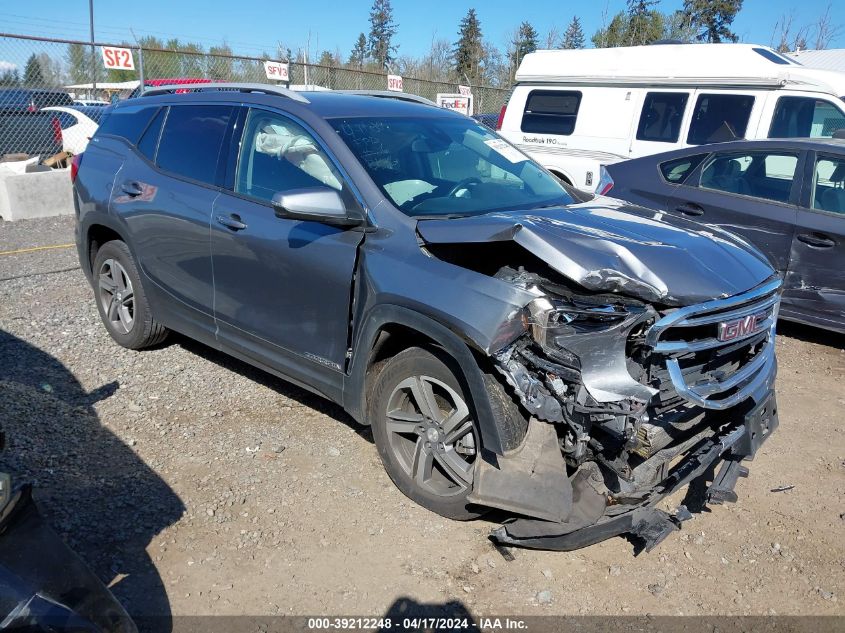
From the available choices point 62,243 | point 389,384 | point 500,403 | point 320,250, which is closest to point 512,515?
point 500,403

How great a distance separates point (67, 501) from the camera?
11.2 feet

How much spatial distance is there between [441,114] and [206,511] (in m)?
2.77

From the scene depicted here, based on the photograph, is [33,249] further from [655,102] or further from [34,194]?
[655,102]

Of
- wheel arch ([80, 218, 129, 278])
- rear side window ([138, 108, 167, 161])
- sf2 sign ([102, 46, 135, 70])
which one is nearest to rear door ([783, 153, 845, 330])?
rear side window ([138, 108, 167, 161])

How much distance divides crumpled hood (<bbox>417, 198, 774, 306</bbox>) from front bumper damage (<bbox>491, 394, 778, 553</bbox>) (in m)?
0.64

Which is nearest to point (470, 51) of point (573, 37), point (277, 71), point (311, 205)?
point (573, 37)

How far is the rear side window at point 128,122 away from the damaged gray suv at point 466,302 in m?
0.31

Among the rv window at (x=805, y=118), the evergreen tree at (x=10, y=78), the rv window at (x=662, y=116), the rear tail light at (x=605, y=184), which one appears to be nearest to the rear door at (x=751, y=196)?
the rear tail light at (x=605, y=184)

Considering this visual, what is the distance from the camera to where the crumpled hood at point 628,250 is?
2.80 metres

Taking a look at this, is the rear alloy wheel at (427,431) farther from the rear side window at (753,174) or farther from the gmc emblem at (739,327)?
the rear side window at (753,174)

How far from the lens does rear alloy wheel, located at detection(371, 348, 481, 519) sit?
3.22 m

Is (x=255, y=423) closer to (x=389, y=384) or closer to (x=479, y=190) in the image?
(x=389, y=384)

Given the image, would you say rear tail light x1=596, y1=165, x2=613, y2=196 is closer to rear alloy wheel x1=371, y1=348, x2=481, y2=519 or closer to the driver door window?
the driver door window

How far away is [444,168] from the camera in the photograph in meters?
3.93
